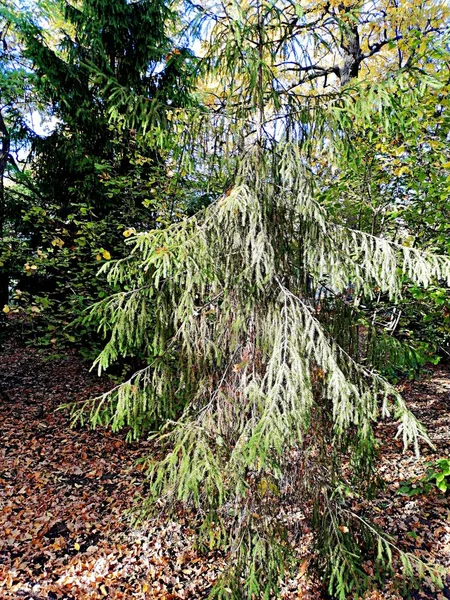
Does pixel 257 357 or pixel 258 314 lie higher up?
pixel 258 314

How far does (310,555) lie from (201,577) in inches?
39.2

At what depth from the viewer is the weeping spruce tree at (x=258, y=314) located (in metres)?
2.31

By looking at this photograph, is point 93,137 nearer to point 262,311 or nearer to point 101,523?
point 262,311

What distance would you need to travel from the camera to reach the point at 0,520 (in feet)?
12.3

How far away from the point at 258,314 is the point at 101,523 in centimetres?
301

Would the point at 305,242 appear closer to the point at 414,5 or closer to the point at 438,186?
the point at 438,186

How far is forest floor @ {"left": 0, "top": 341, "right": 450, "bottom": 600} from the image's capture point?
126 inches

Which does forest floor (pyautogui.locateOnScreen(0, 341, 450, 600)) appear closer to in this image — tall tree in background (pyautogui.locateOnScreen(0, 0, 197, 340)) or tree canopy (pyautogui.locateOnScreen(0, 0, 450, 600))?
tree canopy (pyautogui.locateOnScreen(0, 0, 450, 600))

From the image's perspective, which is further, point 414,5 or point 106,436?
point 414,5

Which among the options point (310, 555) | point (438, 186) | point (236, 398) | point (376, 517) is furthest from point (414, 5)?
point (310, 555)

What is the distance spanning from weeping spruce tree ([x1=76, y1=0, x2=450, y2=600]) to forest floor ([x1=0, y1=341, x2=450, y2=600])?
83 cm

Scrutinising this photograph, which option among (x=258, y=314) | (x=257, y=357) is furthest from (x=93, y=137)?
(x=257, y=357)

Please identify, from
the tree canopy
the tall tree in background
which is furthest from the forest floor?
the tall tree in background

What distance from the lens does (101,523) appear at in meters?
3.89
